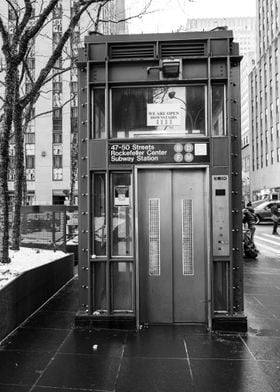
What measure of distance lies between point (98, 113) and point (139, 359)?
10.4 ft

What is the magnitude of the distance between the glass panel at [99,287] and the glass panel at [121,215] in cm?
Result: 27

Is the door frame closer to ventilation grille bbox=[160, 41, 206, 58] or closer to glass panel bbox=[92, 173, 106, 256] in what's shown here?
glass panel bbox=[92, 173, 106, 256]

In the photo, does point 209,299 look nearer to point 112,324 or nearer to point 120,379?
point 112,324

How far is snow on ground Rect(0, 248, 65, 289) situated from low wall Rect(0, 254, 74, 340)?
0.11m

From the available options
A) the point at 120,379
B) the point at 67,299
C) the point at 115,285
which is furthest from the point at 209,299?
the point at 67,299

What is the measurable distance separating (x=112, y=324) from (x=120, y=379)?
4.84ft

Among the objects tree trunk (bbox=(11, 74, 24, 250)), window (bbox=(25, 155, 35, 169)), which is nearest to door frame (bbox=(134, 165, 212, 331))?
tree trunk (bbox=(11, 74, 24, 250))

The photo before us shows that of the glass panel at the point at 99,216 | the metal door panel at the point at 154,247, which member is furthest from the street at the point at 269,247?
the glass panel at the point at 99,216

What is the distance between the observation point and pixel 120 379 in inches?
148

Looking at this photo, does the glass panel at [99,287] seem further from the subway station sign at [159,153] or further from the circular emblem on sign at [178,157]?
the circular emblem on sign at [178,157]

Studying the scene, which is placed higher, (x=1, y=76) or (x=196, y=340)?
(x=1, y=76)

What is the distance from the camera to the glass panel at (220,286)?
17.2 feet

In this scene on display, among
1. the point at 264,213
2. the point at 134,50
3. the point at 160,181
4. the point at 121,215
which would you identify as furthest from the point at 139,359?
the point at 264,213

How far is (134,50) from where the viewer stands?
5.27 metres
